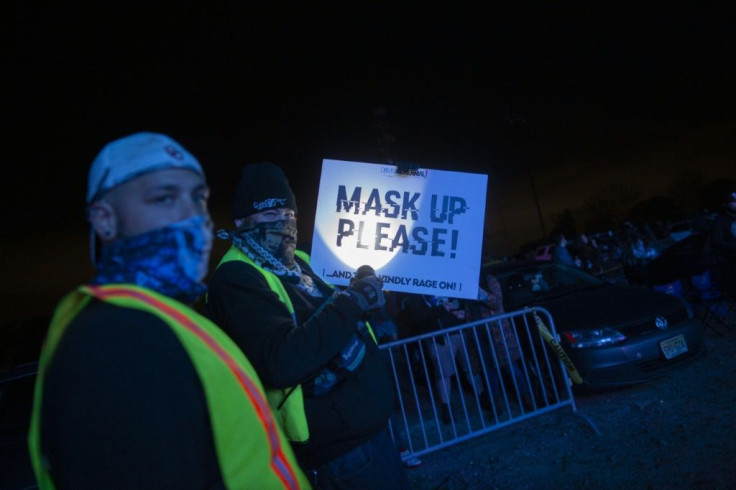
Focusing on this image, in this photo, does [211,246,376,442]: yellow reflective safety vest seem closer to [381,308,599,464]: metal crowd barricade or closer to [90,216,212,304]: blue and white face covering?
[90,216,212,304]: blue and white face covering

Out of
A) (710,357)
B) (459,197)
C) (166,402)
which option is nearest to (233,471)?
(166,402)

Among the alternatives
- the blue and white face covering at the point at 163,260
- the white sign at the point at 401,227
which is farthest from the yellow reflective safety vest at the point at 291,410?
the white sign at the point at 401,227

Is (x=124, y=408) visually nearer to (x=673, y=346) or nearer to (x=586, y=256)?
(x=673, y=346)

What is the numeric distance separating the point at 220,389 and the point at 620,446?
4217 mm

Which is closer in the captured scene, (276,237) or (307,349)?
(307,349)

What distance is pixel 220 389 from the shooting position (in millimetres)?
955

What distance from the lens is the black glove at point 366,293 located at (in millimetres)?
1840

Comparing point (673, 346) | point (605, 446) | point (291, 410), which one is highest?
point (291, 410)

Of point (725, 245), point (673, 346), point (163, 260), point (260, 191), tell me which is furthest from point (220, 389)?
point (725, 245)

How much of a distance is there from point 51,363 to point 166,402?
0.89ft

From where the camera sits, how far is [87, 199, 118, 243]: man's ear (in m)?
1.07

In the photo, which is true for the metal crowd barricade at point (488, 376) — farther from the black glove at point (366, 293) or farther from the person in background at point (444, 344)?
the black glove at point (366, 293)

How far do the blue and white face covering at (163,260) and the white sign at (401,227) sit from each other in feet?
6.20

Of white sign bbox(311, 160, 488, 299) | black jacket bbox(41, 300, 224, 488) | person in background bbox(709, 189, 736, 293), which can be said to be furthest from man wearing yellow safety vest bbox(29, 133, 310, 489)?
person in background bbox(709, 189, 736, 293)
